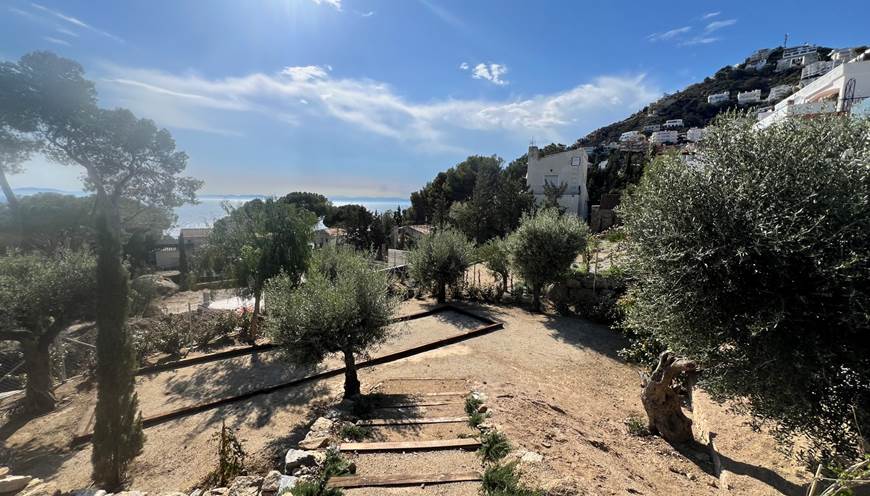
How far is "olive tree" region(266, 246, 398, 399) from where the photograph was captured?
245 inches

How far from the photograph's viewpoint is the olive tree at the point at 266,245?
10266 mm

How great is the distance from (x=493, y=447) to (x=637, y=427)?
339 cm

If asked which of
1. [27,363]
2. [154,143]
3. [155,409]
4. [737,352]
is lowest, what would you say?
[155,409]

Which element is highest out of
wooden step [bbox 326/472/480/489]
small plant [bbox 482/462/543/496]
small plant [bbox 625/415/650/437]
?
small plant [bbox 482/462/543/496]

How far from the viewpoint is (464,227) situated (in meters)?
29.4

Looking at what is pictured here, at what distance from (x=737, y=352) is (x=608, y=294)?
9.06 m

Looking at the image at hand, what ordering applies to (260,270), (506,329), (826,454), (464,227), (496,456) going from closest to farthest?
(826,454)
(496,456)
(260,270)
(506,329)
(464,227)

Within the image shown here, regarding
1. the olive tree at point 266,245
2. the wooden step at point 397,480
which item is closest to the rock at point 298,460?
the wooden step at point 397,480

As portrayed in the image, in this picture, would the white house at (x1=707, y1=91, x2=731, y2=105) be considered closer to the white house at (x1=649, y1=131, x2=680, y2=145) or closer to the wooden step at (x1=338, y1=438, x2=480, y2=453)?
the white house at (x1=649, y1=131, x2=680, y2=145)

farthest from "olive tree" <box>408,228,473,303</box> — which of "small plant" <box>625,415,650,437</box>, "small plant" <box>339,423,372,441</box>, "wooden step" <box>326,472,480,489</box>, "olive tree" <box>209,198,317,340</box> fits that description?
"wooden step" <box>326,472,480,489</box>

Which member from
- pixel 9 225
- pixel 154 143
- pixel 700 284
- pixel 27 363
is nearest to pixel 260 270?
pixel 27 363

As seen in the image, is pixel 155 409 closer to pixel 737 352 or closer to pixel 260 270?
pixel 260 270

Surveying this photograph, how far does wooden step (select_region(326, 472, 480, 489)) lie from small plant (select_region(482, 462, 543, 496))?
23 centimetres

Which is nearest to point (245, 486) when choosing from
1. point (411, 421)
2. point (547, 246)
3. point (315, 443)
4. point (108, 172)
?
point (315, 443)
